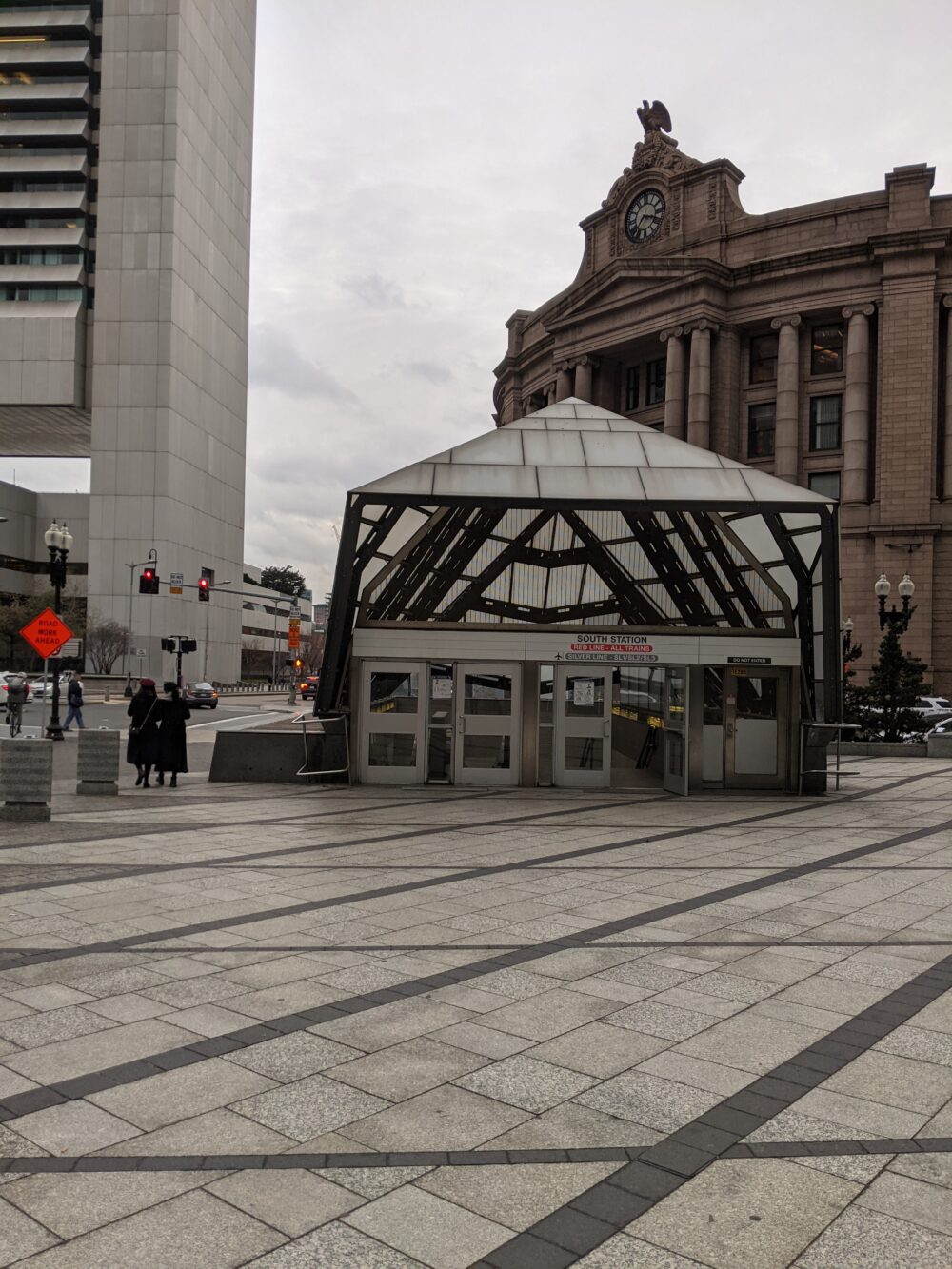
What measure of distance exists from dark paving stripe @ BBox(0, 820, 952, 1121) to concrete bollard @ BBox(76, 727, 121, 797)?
8985mm

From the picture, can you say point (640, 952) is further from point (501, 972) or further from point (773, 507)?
point (773, 507)

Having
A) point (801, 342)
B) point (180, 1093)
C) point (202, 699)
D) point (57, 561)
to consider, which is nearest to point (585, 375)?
point (801, 342)

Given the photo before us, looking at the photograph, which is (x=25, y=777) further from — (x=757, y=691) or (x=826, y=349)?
(x=826, y=349)

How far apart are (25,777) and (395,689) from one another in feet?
21.7

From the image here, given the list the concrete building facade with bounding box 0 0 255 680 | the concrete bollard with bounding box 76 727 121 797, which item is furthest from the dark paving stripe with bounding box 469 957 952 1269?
the concrete building facade with bounding box 0 0 255 680

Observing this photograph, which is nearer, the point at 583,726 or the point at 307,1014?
the point at 307,1014

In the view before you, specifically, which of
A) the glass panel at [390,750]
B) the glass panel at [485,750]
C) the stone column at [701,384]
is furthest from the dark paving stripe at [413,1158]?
the stone column at [701,384]

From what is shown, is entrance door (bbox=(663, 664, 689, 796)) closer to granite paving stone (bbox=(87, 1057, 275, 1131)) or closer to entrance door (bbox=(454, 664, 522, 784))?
entrance door (bbox=(454, 664, 522, 784))

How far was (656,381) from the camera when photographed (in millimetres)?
61469

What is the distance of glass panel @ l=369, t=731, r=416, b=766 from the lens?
18562mm

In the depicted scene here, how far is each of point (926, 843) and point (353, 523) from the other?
33.1ft

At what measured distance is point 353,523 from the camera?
1812 centimetres

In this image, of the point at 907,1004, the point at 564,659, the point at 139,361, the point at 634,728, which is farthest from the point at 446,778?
the point at 139,361

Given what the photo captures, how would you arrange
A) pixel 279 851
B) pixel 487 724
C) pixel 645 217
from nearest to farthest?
pixel 279 851, pixel 487 724, pixel 645 217
